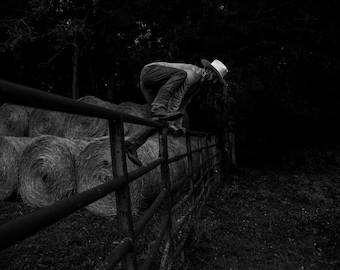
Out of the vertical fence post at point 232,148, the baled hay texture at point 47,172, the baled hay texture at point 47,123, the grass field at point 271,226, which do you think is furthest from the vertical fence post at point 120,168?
the vertical fence post at point 232,148

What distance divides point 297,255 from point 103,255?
2301 millimetres

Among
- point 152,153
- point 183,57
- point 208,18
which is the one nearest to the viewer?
point 152,153

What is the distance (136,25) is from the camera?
35.5 ft

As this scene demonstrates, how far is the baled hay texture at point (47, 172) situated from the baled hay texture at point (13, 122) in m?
4.21

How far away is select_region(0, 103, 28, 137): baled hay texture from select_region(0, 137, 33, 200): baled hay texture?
3208mm

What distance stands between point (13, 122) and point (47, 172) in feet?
16.1

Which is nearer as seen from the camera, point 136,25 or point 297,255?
point 297,255

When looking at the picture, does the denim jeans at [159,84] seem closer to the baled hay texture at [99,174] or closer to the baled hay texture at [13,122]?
the baled hay texture at [99,174]

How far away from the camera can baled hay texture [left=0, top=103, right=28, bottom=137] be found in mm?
10539

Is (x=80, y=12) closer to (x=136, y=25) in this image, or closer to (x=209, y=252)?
(x=136, y=25)

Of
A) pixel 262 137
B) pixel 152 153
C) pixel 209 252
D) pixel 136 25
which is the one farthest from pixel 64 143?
pixel 262 137

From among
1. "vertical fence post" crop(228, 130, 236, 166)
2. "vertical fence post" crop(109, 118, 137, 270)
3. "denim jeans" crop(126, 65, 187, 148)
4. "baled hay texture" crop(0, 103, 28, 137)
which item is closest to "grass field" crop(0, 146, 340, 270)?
"denim jeans" crop(126, 65, 187, 148)

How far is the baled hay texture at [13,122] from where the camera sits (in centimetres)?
1054

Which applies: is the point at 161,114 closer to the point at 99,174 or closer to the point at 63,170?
the point at 99,174
